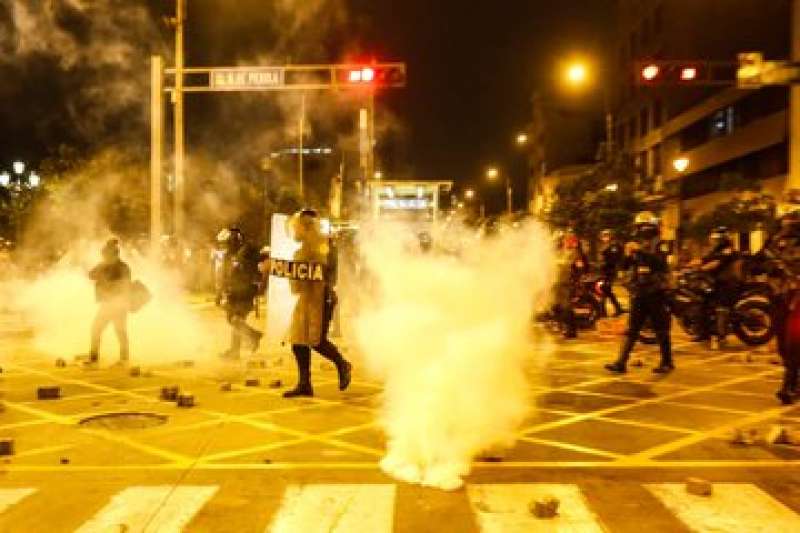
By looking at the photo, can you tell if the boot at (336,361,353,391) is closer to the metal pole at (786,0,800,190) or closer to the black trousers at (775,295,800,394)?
the black trousers at (775,295,800,394)

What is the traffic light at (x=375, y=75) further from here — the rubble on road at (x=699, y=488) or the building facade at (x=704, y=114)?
Result: the building facade at (x=704, y=114)

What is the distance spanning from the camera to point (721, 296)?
47.1 feet

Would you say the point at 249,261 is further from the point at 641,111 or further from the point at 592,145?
the point at 592,145

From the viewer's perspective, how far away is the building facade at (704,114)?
39.9m

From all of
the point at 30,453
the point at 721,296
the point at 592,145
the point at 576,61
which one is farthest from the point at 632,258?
the point at 592,145

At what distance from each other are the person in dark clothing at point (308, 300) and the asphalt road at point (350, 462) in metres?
0.42

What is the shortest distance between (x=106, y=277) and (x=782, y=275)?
25.8 feet

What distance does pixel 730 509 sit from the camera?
559 centimetres

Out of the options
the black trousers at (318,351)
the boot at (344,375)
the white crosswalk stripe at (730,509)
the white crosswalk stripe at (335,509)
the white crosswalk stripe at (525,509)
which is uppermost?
the black trousers at (318,351)

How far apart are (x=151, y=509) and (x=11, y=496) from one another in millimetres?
975

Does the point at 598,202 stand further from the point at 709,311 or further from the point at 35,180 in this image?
the point at 35,180

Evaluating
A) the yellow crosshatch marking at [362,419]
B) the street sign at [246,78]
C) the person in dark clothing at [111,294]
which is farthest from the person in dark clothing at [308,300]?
the street sign at [246,78]

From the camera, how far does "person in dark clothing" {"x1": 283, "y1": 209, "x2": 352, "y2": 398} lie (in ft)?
30.9

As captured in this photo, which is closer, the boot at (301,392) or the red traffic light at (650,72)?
the boot at (301,392)
